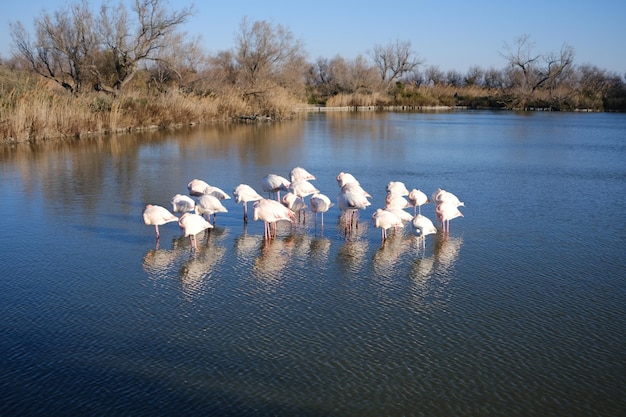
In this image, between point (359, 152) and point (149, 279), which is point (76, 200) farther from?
point (359, 152)

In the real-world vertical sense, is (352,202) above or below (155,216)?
above

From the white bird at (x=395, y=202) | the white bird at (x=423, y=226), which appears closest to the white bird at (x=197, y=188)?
the white bird at (x=395, y=202)

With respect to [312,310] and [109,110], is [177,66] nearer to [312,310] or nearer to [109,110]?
[109,110]

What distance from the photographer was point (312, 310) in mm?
5535

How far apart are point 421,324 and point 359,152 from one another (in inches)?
498

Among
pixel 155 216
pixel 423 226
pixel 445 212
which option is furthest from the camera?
pixel 445 212

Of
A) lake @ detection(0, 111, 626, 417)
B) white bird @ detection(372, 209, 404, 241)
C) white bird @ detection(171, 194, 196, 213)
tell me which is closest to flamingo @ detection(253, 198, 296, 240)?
lake @ detection(0, 111, 626, 417)

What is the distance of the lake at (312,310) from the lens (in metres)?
4.14

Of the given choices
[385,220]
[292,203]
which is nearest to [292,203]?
[292,203]

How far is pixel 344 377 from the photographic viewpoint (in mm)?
4348

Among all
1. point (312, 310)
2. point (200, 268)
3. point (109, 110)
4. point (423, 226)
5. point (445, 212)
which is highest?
point (109, 110)

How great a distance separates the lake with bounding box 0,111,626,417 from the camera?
13.6 ft

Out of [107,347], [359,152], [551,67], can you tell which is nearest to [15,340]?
[107,347]

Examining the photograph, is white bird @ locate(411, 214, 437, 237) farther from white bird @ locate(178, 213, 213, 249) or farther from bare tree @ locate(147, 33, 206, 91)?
bare tree @ locate(147, 33, 206, 91)
